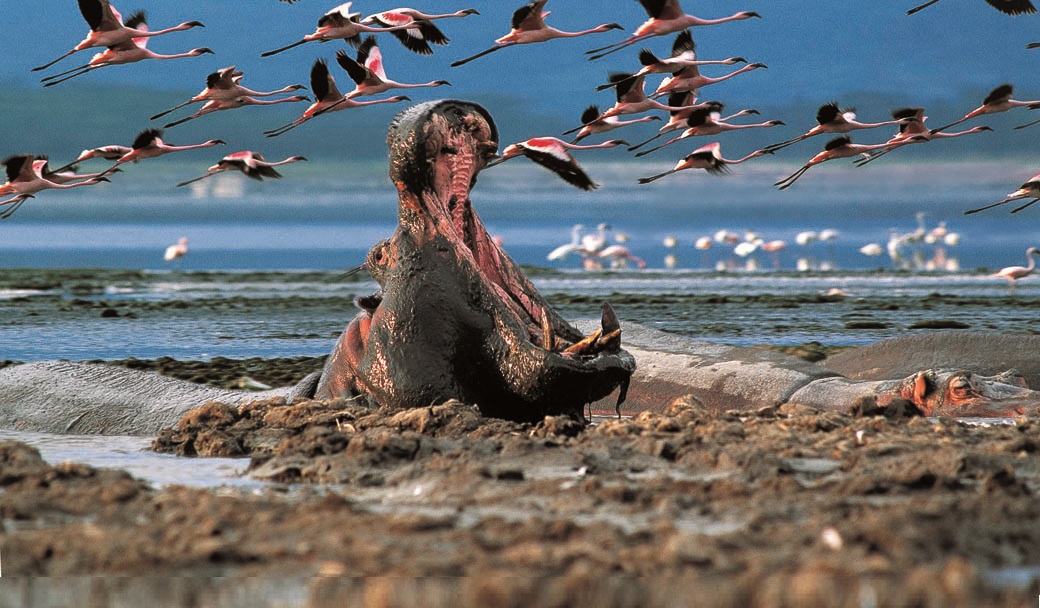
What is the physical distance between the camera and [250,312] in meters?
28.4

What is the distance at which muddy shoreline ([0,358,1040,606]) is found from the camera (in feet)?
11.1

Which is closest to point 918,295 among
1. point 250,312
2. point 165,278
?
point 250,312

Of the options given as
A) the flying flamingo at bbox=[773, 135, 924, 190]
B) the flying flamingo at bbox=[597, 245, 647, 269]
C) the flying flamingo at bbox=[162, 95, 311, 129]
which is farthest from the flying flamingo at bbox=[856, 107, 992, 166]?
the flying flamingo at bbox=[597, 245, 647, 269]

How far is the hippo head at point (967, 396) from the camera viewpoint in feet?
29.5

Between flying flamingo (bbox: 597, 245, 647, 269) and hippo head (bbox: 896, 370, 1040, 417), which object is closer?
hippo head (bbox: 896, 370, 1040, 417)

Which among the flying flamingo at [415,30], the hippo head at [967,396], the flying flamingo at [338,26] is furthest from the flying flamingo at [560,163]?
the flying flamingo at [338,26]

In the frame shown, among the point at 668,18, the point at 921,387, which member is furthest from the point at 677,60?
the point at 921,387

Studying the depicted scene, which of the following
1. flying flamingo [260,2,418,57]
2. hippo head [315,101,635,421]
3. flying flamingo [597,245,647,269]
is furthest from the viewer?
flying flamingo [597,245,647,269]

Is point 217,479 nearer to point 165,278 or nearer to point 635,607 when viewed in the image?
point 635,607

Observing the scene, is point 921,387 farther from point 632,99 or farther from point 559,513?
point 632,99

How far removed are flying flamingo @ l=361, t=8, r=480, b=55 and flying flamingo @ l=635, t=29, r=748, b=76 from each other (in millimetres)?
2654

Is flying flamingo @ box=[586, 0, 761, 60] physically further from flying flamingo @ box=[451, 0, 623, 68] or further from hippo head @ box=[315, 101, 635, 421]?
hippo head @ box=[315, 101, 635, 421]

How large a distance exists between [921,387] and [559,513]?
5.48 m

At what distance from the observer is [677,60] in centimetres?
1563
